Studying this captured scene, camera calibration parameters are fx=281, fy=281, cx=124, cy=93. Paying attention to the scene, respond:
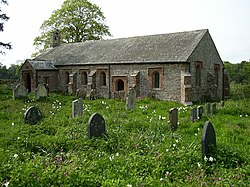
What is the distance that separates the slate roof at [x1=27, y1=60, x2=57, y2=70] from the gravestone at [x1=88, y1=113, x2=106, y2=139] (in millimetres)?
22498

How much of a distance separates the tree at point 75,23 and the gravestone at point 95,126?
36331 millimetres

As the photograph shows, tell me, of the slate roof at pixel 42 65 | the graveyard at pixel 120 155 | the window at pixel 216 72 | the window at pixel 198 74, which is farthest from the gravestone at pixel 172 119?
the slate roof at pixel 42 65

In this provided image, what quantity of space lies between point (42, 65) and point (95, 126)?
932 inches

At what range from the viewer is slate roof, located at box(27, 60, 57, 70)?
97.2 ft

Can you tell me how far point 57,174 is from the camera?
16.7ft

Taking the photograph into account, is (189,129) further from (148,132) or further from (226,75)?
(226,75)

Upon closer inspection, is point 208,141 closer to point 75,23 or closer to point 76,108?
point 76,108

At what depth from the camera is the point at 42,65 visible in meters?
30.5

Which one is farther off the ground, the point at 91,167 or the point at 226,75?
the point at 226,75

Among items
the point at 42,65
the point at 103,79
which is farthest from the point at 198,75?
the point at 42,65

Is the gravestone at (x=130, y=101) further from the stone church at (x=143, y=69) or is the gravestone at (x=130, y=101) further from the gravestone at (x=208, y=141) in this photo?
the gravestone at (x=208, y=141)

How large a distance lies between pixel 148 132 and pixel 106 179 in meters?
4.08

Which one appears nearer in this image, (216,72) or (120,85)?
(120,85)

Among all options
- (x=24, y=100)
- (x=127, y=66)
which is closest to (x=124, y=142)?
(x=24, y=100)
